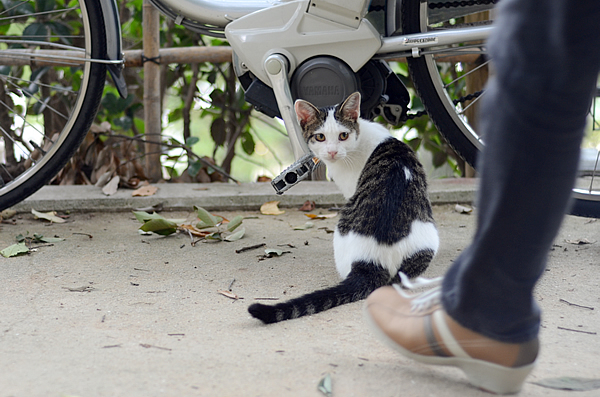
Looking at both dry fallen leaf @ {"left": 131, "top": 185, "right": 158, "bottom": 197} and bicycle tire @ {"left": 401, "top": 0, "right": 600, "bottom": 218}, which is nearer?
bicycle tire @ {"left": 401, "top": 0, "right": 600, "bottom": 218}

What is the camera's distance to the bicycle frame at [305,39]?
5.89 ft

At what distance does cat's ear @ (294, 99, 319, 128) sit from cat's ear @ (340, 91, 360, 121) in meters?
0.10

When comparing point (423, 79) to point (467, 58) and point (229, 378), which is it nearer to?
point (467, 58)

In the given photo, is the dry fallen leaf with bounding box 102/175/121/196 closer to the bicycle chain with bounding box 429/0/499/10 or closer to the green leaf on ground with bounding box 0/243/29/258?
the green leaf on ground with bounding box 0/243/29/258

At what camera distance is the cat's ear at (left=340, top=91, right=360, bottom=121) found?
5.85 feet

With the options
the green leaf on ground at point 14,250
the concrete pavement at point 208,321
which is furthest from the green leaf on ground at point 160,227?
the green leaf on ground at point 14,250

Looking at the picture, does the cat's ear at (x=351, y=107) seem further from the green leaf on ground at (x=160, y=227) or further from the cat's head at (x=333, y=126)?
the green leaf on ground at (x=160, y=227)

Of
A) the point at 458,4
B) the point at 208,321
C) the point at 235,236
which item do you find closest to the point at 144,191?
the point at 235,236

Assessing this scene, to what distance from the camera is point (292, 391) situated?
991mm

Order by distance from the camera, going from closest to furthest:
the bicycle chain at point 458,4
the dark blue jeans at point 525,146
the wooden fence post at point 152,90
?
the dark blue jeans at point 525,146 < the bicycle chain at point 458,4 < the wooden fence post at point 152,90

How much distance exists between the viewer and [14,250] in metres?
1.89

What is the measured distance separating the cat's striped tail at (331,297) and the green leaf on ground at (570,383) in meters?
0.52

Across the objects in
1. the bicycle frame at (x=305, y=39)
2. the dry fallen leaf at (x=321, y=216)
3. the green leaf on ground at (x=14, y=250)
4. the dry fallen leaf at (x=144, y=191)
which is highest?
the bicycle frame at (x=305, y=39)

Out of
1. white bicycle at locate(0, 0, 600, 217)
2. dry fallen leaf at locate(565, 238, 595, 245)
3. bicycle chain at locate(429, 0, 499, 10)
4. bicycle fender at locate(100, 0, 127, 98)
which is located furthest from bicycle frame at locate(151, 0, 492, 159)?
dry fallen leaf at locate(565, 238, 595, 245)
